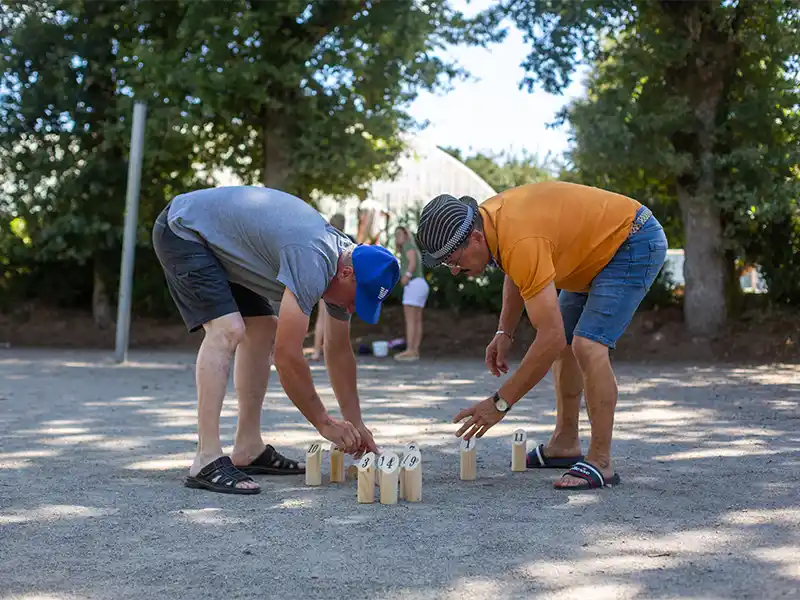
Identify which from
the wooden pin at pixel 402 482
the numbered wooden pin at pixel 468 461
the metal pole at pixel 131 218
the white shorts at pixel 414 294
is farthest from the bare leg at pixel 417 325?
the wooden pin at pixel 402 482

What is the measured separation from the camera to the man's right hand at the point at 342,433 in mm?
5012

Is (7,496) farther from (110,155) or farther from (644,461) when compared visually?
(110,155)

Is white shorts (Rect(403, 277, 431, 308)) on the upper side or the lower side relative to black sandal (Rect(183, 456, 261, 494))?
upper

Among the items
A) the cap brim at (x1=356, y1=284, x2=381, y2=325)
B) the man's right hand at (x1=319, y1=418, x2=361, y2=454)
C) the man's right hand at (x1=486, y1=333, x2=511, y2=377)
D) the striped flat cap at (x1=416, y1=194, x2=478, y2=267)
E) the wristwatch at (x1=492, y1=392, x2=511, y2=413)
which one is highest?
the striped flat cap at (x1=416, y1=194, x2=478, y2=267)

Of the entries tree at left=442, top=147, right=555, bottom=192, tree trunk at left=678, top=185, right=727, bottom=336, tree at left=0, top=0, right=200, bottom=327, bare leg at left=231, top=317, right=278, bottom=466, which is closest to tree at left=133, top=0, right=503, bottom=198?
tree at left=0, top=0, right=200, bottom=327

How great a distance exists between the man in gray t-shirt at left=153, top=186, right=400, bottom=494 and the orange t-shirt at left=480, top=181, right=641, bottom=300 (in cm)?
53

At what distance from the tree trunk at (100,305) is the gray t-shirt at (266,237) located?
1183 centimetres

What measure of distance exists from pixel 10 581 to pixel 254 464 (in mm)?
2254

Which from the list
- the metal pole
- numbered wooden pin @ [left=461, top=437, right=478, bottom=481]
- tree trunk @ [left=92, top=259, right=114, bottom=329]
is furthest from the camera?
tree trunk @ [left=92, top=259, right=114, bottom=329]

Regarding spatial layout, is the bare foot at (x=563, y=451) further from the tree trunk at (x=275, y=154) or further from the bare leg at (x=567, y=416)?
the tree trunk at (x=275, y=154)

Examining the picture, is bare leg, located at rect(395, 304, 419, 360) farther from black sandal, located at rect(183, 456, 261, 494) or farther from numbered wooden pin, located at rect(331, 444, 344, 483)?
black sandal, located at rect(183, 456, 261, 494)

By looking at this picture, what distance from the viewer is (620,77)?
584 inches

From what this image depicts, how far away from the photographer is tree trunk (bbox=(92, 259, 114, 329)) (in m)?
16.9

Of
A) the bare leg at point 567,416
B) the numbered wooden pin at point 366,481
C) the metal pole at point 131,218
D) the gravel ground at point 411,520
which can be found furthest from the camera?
the metal pole at point 131,218
